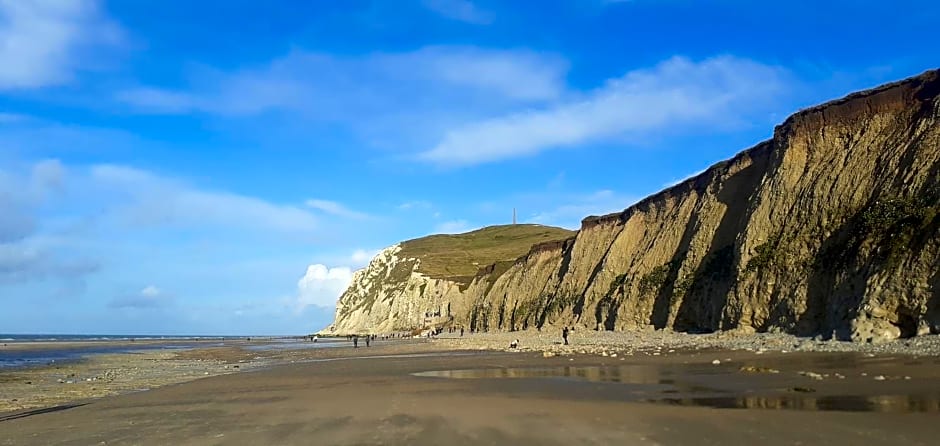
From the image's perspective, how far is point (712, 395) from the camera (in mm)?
11781

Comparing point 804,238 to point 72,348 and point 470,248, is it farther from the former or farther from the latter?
point 470,248

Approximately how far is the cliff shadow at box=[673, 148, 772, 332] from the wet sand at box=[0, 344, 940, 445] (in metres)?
14.7

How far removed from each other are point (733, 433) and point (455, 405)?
18.1ft

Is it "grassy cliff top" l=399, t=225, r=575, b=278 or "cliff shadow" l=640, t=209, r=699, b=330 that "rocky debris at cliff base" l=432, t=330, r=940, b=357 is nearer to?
"cliff shadow" l=640, t=209, r=699, b=330

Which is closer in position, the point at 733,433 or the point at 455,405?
the point at 733,433

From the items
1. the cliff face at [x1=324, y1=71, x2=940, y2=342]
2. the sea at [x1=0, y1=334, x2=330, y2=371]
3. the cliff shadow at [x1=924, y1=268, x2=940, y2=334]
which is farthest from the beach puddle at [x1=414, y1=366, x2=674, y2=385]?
the sea at [x1=0, y1=334, x2=330, y2=371]

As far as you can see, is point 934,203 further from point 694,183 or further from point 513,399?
point 694,183

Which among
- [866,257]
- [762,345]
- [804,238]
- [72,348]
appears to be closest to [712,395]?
[762,345]

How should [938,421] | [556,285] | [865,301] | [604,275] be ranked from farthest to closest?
[556,285]
[604,275]
[865,301]
[938,421]

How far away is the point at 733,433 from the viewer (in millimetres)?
8070

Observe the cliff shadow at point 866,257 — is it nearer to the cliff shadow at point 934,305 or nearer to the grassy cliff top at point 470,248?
the cliff shadow at point 934,305

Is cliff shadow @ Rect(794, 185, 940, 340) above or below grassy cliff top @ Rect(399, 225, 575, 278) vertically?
below

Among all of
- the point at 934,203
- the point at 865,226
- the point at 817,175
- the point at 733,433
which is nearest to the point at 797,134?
the point at 817,175

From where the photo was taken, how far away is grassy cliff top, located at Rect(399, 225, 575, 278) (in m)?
122
